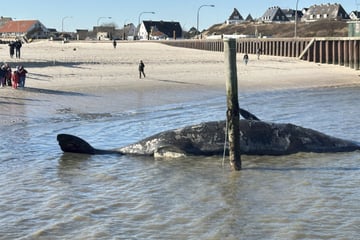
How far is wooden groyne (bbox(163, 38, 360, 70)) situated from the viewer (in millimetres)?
55375

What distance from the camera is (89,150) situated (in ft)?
44.2

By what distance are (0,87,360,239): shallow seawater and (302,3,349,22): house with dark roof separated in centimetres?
15990

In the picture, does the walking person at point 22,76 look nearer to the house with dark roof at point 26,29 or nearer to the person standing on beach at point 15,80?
the person standing on beach at point 15,80

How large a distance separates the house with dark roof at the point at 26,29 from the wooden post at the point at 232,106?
13515 cm

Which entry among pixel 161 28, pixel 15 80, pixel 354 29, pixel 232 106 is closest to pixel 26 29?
pixel 161 28

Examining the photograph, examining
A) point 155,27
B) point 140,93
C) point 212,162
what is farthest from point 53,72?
point 155,27

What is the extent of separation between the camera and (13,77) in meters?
27.1

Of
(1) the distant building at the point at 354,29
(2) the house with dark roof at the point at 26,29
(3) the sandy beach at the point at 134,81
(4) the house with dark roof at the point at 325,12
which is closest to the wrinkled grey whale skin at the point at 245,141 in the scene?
(3) the sandy beach at the point at 134,81

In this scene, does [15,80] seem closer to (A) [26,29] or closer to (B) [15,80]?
(B) [15,80]

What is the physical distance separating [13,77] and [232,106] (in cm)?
1809

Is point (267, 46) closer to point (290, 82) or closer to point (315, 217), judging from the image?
point (290, 82)

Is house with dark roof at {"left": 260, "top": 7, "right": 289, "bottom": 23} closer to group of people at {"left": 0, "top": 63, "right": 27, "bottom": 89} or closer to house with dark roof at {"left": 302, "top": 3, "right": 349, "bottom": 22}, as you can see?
house with dark roof at {"left": 302, "top": 3, "right": 349, "bottom": 22}

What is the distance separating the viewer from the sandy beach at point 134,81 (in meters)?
24.5

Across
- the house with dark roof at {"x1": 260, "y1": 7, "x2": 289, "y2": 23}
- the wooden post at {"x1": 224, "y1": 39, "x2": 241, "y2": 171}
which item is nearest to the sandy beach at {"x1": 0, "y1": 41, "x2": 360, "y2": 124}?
the wooden post at {"x1": 224, "y1": 39, "x2": 241, "y2": 171}
